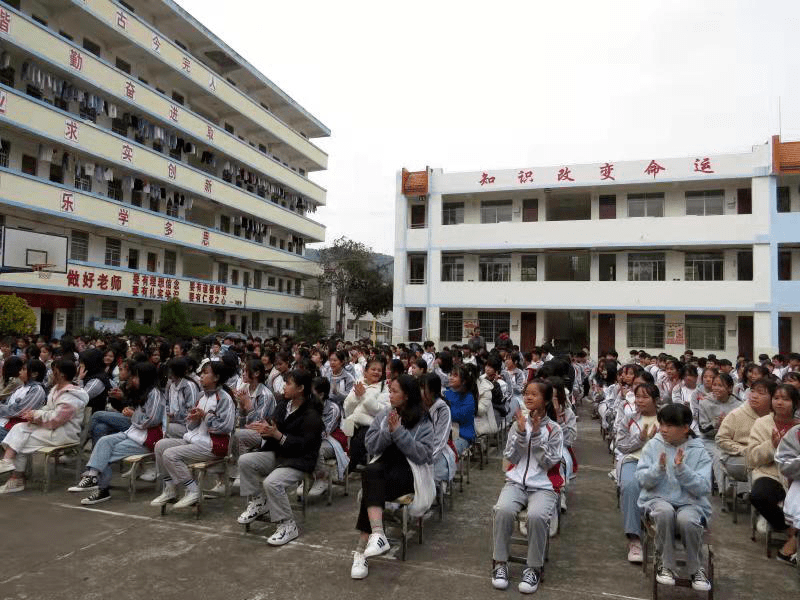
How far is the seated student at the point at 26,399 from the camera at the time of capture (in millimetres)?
5961

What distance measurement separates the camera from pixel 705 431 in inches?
240

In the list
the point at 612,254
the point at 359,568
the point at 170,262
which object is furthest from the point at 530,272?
the point at 359,568

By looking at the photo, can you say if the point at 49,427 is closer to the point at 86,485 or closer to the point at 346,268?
the point at 86,485

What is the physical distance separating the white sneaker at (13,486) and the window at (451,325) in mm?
20075

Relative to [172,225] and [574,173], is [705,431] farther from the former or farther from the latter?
[172,225]

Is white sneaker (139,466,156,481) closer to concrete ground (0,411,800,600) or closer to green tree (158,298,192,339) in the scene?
concrete ground (0,411,800,600)

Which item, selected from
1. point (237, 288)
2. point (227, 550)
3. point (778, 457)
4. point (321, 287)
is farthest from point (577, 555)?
point (321, 287)

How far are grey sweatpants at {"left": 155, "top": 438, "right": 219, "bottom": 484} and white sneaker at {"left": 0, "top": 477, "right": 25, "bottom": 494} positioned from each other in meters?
1.70

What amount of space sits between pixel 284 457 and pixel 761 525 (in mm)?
4044

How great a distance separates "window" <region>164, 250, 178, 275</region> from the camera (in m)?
24.2

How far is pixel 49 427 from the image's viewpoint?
5.64 meters

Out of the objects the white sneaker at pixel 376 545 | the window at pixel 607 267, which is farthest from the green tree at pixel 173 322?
the white sneaker at pixel 376 545

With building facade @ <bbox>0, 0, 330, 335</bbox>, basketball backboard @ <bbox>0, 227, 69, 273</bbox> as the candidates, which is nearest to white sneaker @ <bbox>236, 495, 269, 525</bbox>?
basketball backboard @ <bbox>0, 227, 69, 273</bbox>

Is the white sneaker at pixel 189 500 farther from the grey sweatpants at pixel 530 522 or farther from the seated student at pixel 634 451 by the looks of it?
the seated student at pixel 634 451
